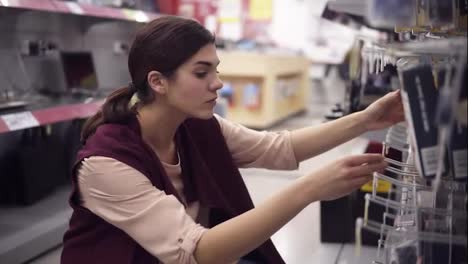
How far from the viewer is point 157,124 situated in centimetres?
136

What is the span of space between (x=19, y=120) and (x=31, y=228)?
0.47m

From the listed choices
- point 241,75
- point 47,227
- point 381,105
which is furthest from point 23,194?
point 241,75

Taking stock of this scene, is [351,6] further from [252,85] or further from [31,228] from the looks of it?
[252,85]

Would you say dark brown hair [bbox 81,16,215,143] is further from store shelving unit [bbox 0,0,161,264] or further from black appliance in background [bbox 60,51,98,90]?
black appliance in background [bbox 60,51,98,90]

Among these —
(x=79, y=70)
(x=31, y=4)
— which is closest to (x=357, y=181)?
(x=31, y=4)

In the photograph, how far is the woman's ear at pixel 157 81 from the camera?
4.19 feet

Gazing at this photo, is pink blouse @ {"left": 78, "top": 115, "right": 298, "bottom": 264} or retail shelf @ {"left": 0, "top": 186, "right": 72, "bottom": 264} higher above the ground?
pink blouse @ {"left": 78, "top": 115, "right": 298, "bottom": 264}

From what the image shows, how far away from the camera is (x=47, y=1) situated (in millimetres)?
2197

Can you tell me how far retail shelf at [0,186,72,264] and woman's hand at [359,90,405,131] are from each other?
133 cm

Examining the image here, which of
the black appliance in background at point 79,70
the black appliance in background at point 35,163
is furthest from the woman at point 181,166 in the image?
the black appliance in background at point 79,70

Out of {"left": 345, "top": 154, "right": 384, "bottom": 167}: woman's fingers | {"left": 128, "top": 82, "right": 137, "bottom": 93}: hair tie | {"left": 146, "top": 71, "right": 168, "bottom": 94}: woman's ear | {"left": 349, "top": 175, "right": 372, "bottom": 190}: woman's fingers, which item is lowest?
{"left": 349, "top": 175, "right": 372, "bottom": 190}: woman's fingers

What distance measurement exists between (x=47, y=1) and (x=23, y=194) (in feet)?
2.75

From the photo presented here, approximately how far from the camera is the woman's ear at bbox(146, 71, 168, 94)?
1.28 m

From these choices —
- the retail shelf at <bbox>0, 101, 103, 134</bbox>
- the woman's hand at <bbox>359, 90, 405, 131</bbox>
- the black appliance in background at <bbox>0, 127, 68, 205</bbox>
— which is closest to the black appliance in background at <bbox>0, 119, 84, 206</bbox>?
the black appliance in background at <bbox>0, 127, 68, 205</bbox>
